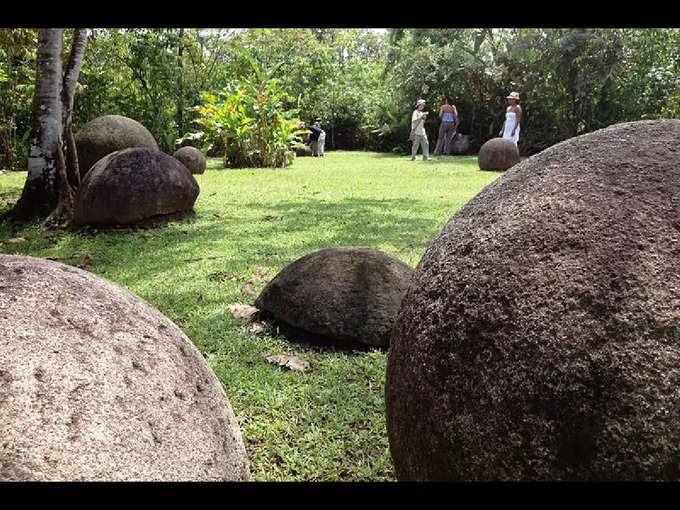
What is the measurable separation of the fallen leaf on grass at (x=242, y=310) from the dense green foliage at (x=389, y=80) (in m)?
7.37

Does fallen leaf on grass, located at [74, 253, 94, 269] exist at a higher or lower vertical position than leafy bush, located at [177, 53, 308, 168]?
lower

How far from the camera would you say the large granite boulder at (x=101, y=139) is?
10930 millimetres

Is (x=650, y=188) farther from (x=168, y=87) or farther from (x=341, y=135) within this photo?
(x=341, y=135)

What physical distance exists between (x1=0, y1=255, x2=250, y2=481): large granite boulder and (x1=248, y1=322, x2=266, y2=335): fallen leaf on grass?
83.2 inches

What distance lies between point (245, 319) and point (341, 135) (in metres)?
23.2

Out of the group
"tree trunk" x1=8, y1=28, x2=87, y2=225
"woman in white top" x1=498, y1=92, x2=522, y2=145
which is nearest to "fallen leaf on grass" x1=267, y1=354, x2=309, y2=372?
"tree trunk" x1=8, y1=28, x2=87, y2=225

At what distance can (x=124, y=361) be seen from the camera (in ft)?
5.21

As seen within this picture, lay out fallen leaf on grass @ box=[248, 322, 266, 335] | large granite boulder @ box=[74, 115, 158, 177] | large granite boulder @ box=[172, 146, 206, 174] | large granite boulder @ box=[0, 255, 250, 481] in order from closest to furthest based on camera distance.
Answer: large granite boulder @ box=[0, 255, 250, 481] → fallen leaf on grass @ box=[248, 322, 266, 335] → large granite boulder @ box=[74, 115, 158, 177] → large granite boulder @ box=[172, 146, 206, 174]

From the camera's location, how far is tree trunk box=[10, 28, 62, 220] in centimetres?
686

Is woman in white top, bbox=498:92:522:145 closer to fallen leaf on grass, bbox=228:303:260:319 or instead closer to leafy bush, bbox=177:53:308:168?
leafy bush, bbox=177:53:308:168

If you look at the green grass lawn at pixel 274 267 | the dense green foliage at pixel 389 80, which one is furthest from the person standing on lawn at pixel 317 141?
the green grass lawn at pixel 274 267

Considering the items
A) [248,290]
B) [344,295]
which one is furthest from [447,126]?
[344,295]

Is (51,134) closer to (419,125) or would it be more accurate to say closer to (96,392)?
(96,392)

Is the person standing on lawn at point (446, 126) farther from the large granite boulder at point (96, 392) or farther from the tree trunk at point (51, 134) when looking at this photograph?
the large granite boulder at point (96, 392)
